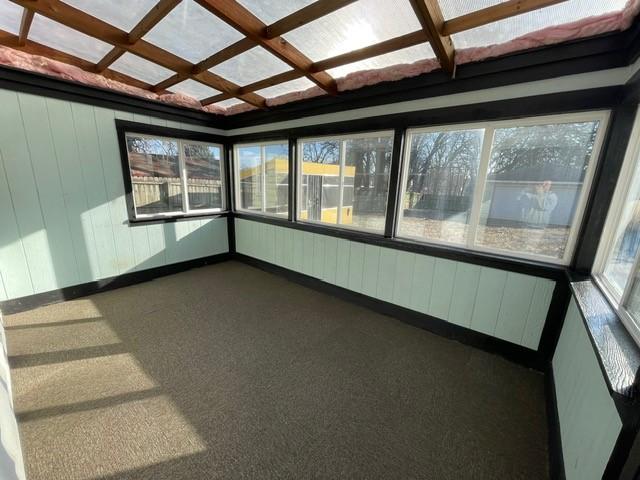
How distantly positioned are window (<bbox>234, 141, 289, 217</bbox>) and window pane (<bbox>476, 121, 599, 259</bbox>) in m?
2.44

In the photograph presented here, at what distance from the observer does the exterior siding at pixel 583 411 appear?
90 cm

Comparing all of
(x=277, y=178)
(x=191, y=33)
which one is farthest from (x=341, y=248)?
(x=191, y=33)

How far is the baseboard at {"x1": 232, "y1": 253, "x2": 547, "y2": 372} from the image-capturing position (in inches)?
79.4

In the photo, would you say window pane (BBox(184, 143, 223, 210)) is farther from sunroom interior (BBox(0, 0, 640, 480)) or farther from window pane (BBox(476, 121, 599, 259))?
window pane (BBox(476, 121, 599, 259))

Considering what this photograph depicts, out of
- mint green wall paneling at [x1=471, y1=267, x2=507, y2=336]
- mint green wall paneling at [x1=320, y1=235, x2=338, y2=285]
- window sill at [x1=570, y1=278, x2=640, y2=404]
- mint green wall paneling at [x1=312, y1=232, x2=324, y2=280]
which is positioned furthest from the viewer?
mint green wall paneling at [x1=312, y1=232, x2=324, y2=280]

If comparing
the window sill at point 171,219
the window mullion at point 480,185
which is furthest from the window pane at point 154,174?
the window mullion at point 480,185

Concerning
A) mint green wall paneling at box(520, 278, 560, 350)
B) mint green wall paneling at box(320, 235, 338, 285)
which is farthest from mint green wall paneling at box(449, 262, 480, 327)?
mint green wall paneling at box(320, 235, 338, 285)

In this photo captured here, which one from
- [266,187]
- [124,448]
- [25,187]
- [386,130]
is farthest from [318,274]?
[25,187]

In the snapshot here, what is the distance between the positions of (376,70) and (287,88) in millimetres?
982

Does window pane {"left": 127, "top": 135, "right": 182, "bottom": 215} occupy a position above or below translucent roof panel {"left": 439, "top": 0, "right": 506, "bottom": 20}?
below

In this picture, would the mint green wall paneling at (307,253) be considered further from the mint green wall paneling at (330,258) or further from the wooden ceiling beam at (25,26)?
the wooden ceiling beam at (25,26)

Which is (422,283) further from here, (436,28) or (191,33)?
(191,33)

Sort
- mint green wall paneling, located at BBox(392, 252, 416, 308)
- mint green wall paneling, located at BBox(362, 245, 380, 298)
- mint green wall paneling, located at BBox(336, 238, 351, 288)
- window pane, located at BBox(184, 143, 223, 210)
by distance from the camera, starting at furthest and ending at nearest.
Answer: window pane, located at BBox(184, 143, 223, 210)
mint green wall paneling, located at BBox(336, 238, 351, 288)
mint green wall paneling, located at BBox(362, 245, 380, 298)
mint green wall paneling, located at BBox(392, 252, 416, 308)

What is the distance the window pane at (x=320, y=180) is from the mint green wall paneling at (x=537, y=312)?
2014 mm
